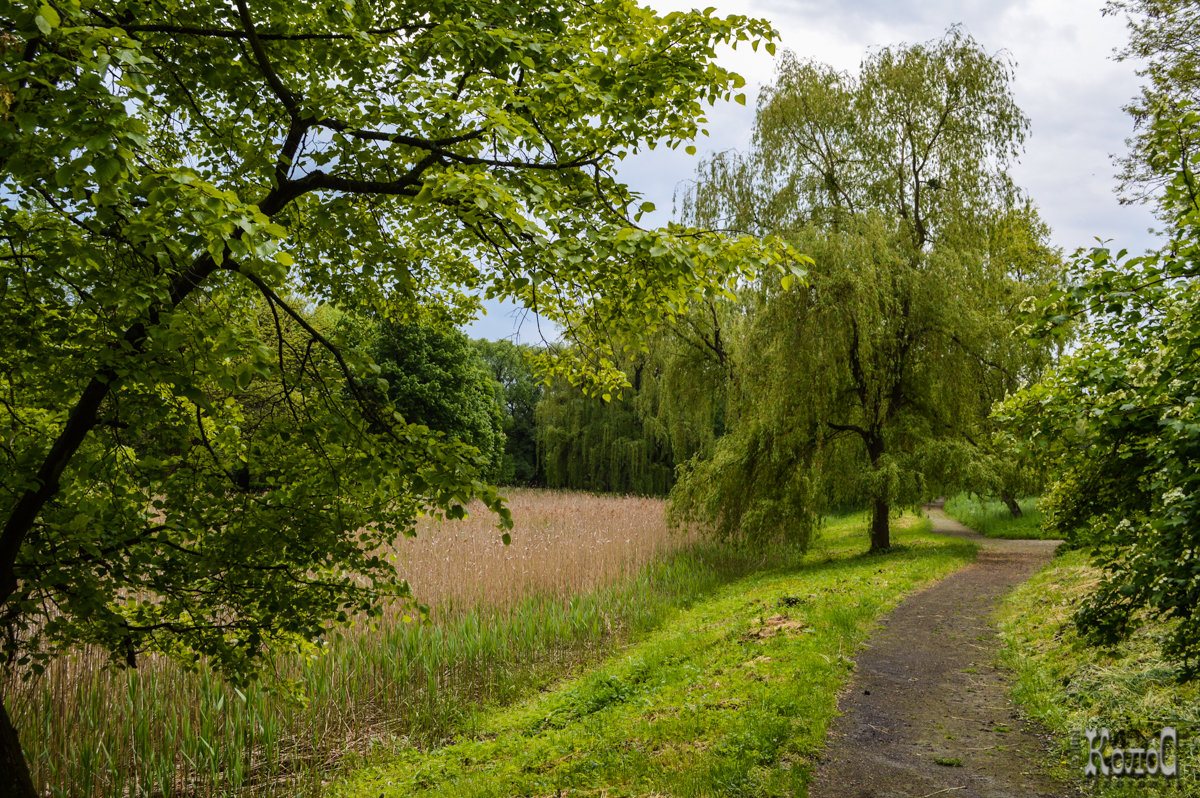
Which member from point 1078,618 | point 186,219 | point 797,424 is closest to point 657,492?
point 797,424

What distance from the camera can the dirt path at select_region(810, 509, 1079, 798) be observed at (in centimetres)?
457

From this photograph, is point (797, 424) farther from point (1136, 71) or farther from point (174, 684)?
point (174, 684)

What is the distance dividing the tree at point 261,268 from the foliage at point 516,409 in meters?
32.4

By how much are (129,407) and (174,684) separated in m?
3.78

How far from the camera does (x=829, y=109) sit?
15.9 m

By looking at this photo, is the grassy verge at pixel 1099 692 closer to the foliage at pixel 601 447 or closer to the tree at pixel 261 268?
the tree at pixel 261 268

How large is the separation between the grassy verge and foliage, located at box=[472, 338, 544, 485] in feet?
101

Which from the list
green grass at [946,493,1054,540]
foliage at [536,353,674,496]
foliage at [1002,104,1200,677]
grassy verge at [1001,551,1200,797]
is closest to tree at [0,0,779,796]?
foliage at [1002,104,1200,677]

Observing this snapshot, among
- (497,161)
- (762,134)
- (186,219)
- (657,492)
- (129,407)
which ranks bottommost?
(657,492)

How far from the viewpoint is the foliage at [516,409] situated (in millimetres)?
41531

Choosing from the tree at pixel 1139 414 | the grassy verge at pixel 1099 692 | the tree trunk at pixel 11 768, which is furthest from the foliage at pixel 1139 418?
the tree trunk at pixel 11 768

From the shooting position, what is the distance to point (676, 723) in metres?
5.63

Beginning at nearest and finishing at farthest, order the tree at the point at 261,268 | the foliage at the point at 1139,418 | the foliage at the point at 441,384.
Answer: the tree at the point at 261,268 < the foliage at the point at 1139,418 < the foliage at the point at 441,384

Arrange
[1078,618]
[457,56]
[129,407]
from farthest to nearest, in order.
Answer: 1. [1078,618]
2. [457,56]
3. [129,407]
